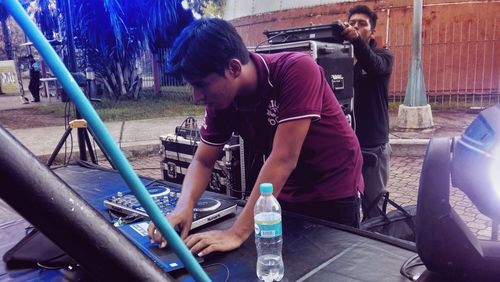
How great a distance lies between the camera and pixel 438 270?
103 centimetres

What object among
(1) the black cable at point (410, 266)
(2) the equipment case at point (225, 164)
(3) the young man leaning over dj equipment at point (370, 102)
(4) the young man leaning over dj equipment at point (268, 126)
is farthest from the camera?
(2) the equipment case at point (225, 164)

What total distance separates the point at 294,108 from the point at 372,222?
0.83m

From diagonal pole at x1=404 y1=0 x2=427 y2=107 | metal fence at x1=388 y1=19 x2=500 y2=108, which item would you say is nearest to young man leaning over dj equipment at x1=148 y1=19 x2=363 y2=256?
diagonal pole at x1=404 y1=0 x2=427 y2=107

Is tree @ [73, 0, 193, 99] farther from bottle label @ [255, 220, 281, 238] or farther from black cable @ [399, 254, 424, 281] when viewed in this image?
black cable @ [399, 254, 424, 281]

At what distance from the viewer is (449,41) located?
358 inches

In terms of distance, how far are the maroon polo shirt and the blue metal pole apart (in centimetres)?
110

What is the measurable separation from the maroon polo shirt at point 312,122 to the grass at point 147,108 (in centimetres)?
732

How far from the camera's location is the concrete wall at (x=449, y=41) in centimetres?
884

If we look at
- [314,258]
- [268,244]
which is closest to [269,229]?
[268,244]

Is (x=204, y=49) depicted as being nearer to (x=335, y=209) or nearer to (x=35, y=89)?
(x=335, y=209)

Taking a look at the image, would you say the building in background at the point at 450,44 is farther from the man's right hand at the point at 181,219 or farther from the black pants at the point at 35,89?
the black pants at the point at 35,89

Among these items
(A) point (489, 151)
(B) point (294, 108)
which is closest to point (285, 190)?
(B) point (294, 108)

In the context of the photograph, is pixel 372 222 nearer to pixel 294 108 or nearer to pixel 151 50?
pixel 294 108

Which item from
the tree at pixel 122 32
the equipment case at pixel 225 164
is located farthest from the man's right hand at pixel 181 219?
the tree at pixel 122 32
